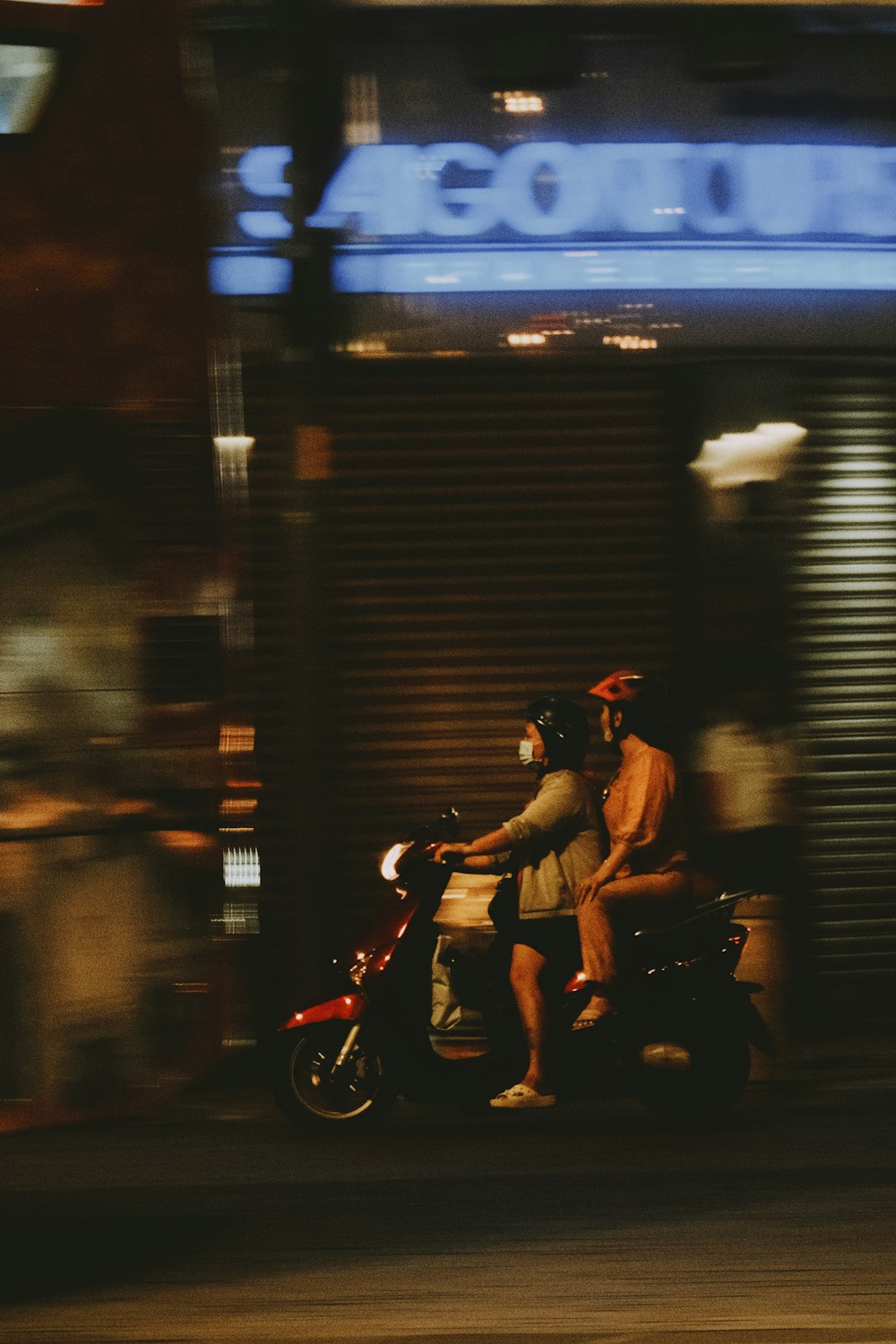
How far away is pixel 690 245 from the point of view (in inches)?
374

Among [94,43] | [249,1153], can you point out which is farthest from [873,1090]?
[94,43]

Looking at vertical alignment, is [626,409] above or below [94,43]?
below

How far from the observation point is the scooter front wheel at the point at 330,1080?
274 inches

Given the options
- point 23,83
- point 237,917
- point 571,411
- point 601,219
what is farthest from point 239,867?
point 601,219

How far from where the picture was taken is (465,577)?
939cm

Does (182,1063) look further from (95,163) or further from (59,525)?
(95,163)

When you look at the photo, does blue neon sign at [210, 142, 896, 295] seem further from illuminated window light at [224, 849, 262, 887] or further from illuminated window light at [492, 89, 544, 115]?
illuminated window light at [224, 849, 262, 887]

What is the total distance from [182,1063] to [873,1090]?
3.97 meters

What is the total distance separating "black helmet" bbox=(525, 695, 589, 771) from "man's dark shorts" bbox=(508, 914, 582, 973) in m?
0.63

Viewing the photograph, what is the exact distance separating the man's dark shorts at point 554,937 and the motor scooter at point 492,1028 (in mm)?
56

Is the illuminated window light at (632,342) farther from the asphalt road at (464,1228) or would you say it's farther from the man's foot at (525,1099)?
the man's foot at (525,1099)

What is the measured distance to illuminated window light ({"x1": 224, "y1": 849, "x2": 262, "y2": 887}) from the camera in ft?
16.3

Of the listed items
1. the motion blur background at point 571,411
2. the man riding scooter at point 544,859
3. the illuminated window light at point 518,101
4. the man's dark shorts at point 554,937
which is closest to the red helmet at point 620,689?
the man riding scooter at point 544,859

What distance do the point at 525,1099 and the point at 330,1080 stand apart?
0.77 meters
